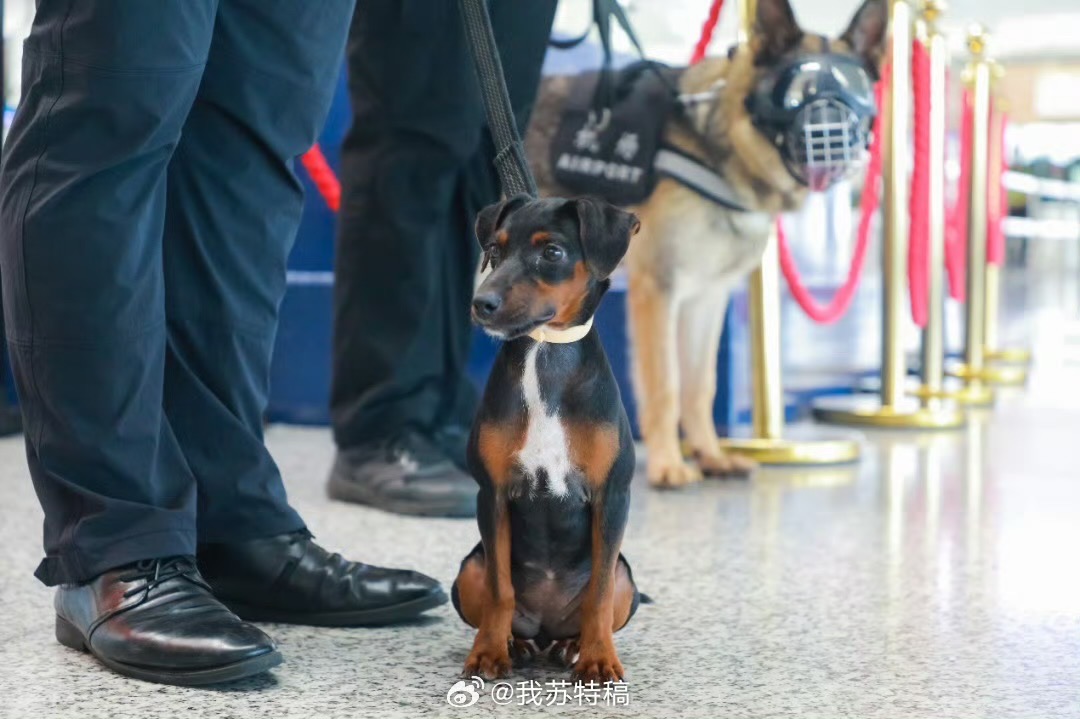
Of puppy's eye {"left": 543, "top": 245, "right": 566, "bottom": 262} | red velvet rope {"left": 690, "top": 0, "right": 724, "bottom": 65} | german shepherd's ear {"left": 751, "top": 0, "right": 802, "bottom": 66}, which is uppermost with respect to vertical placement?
red velvet rope {"left": 690, "top": 0, "right": 724, "bottom": 65}

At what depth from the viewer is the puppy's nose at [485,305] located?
3.99 ft

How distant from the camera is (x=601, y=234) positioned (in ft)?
4.17

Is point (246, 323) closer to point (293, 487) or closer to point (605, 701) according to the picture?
point (605, 701)

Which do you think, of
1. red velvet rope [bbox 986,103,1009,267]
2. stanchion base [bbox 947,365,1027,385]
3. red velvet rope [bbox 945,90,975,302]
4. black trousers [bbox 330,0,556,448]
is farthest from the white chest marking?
red velvet rope [bbox 986,103,1009,267]

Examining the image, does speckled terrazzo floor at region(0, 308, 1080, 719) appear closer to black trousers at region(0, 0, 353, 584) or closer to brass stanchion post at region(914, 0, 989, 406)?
black trousers at region(0, 0, 353, 584)

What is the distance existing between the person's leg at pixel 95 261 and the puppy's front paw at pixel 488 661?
339mm

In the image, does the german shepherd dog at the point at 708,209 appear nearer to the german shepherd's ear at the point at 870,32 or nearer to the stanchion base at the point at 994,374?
the german shepherd's ear at the point at 870,32

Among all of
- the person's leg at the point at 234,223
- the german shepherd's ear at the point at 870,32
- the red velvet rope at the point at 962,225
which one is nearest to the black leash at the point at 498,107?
the person's leg at the point at 234,223

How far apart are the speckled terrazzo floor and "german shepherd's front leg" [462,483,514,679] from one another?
0.17ft

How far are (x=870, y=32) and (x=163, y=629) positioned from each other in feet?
6.66

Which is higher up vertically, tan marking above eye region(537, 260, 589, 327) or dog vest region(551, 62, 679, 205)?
dog vest region(551, 62, 679, 205)

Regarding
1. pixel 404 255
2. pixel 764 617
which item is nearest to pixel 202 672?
pixel 764 617

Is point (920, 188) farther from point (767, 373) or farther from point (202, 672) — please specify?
point (202, 672)

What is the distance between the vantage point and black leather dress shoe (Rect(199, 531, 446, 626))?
157 cm
